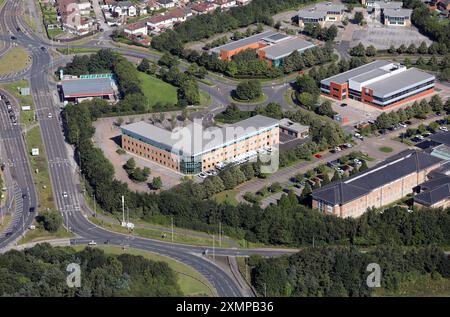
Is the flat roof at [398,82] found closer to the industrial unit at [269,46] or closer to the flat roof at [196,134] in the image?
the industrial unit at [269,46]

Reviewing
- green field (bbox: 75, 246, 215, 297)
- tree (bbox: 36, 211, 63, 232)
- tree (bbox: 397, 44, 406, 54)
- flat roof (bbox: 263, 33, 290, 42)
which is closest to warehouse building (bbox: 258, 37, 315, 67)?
flat roof (bbox: 263, 33, 290, 42)

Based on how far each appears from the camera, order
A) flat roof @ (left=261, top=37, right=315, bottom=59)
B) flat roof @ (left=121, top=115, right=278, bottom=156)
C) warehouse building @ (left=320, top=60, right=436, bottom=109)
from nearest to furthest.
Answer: flat roof @ (left=121, top=115, right=278, bottom=156) → warehouse building @ (left=320, top=60, right=436, bottom=109) → flat roof @ (left=261, top=37, right=315, bottom=59)

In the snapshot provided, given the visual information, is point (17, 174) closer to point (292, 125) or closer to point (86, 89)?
point (86, 89)

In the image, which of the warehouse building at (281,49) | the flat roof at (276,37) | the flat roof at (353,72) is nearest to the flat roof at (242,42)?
the flat roof at (276,37)

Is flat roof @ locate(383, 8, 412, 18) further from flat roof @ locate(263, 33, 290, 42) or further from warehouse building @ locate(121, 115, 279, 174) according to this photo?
warehouse building @ locate(121, 115, 279, 174)

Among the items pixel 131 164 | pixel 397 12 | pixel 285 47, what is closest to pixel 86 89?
pixel 131 164

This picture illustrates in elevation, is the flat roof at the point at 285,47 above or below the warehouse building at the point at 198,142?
below

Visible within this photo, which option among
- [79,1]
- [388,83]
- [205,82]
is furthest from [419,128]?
[79,1]

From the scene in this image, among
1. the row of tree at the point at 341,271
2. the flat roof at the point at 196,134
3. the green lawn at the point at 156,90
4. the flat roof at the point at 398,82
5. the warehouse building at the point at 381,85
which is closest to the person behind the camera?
the row of tree at the point at 341,271
